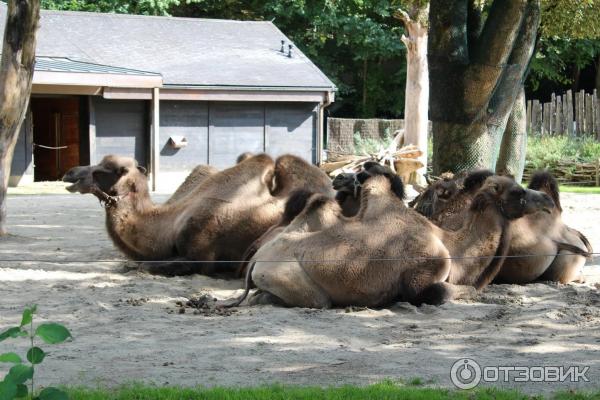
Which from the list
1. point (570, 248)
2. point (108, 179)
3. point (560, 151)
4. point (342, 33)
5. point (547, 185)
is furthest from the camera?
point (342, 33)

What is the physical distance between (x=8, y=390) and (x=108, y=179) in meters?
6.80

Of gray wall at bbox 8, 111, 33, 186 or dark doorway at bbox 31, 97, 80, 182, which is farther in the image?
dark doorway at bbox 31, 97, 80, 182

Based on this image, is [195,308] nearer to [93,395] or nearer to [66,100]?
[93,395]

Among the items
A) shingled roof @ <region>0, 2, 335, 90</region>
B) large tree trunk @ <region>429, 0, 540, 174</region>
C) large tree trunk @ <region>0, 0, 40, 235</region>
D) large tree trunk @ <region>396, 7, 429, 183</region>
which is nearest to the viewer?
large tree trunk @ <region>0, 0, 40, 235</region>

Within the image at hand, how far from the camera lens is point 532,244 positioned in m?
9.58

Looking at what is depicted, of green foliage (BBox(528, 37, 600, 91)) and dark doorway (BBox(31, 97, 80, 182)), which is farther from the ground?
green foliage (BBox(528, 37, 600, 91))

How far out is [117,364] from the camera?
6.25 metres

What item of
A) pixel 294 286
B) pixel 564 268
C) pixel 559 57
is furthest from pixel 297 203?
pixel 559 57

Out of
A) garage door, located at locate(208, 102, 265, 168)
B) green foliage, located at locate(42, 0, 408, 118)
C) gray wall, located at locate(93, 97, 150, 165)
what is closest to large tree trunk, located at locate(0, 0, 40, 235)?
gray wall, located at locate(93, 97, 150, 165)

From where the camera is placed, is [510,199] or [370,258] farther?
[510,199]

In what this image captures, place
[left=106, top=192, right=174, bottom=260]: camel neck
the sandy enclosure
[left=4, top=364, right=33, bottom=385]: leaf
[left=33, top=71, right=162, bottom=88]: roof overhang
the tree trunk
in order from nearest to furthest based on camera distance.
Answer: [left=4, top=364, right=33, bottom=385]: leaf, the sandy enclosure, [left=106, top=192, right=174, bottom=260]: camel neck, the tree trunk, [left=33, top=71, right=162, bottom=88]: roof overhang

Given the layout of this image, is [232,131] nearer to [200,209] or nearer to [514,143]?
[514,143]

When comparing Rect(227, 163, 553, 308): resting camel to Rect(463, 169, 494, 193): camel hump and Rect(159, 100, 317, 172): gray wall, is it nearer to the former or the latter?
Rect(463, 169, 494, 193): camel hump

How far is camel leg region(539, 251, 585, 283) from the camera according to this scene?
9.73 m
